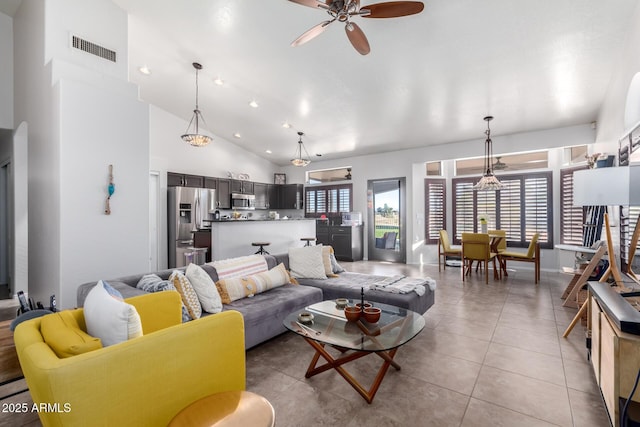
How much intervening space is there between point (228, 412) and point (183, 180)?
20.5ft

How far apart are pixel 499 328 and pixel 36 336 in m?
3.70

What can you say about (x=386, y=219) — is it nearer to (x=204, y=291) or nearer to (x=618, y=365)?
(x=204, y=291)

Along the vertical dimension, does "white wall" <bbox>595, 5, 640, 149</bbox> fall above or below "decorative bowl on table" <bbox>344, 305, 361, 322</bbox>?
above

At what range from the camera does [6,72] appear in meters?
4.34

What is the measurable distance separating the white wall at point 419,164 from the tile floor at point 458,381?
12.1 feet

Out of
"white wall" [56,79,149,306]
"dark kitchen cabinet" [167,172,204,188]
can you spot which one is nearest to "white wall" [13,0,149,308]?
"white wall" [56,79,149,306]

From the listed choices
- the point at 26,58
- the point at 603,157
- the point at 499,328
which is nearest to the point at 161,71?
the point at 26,58

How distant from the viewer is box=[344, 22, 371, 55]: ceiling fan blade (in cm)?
245

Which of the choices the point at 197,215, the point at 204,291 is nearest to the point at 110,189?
the point at 204,291

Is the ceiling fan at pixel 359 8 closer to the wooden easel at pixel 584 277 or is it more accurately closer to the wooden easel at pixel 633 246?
the wooden easel at pixel 633 246

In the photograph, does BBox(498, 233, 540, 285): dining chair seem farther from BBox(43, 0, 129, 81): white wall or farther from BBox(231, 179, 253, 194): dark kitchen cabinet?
BBox(43, 0, 129, 81): white wall

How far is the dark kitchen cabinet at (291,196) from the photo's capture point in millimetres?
8859

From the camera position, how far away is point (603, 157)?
155 inches

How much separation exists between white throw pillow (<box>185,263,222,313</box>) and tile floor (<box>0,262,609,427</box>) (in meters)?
0.52
